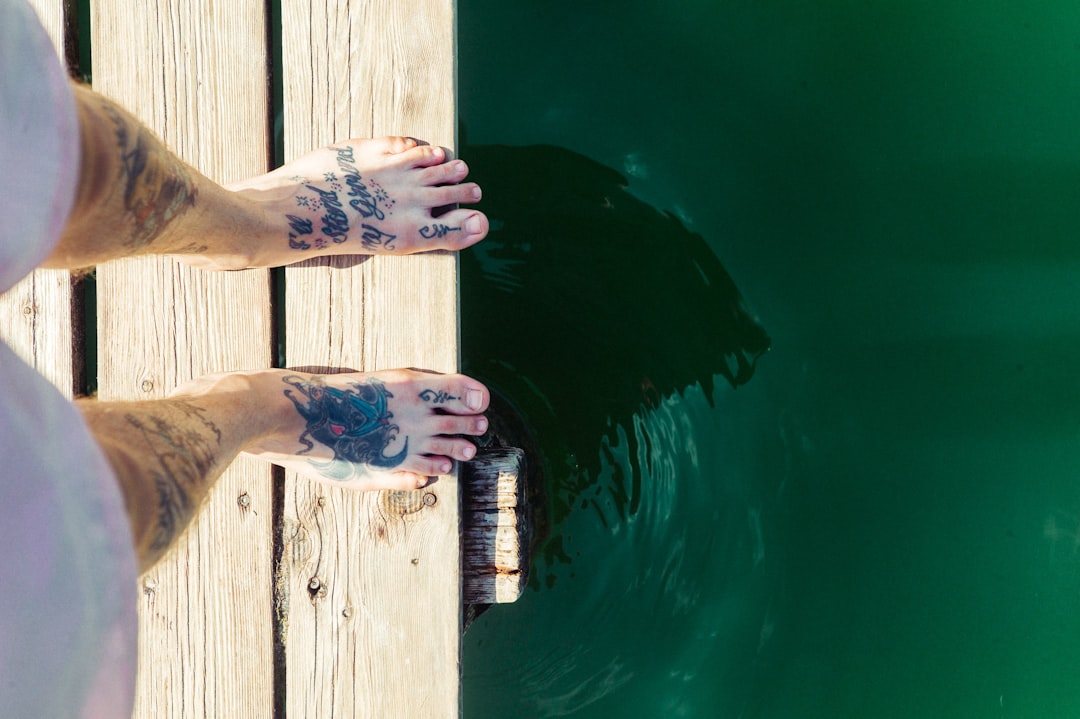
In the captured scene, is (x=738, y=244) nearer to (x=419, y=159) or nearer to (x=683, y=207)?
(x=683, y=207)

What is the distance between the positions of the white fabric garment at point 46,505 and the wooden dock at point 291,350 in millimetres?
637

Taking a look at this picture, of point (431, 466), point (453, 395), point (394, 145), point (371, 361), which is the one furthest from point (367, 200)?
point (431, 466)

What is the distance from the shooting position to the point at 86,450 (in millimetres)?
996

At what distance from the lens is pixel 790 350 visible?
2111mm

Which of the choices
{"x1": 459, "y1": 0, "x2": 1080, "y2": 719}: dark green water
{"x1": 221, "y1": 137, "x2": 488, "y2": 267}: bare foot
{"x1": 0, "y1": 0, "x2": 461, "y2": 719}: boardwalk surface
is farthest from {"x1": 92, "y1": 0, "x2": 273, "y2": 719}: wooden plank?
{"x1": 459, "y1": 0, "x2": 1080, "y2": 719}: dark green water

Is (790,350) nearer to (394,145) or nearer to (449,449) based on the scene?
(449,449)

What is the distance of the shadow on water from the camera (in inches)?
82.4

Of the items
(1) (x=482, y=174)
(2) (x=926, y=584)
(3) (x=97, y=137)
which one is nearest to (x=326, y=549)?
(3) (x=97, y=137)

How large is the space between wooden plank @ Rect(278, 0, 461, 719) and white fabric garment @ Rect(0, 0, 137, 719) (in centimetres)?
64

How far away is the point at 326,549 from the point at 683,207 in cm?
121

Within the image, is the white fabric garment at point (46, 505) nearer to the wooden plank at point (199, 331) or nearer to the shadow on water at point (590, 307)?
the wooden plank at point (199, 331)

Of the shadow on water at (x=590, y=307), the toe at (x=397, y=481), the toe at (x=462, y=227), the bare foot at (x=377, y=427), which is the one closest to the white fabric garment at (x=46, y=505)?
the bare foot at (x=377, y=427)

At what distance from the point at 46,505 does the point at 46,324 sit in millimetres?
1058

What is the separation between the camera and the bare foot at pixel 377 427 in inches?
61.4
